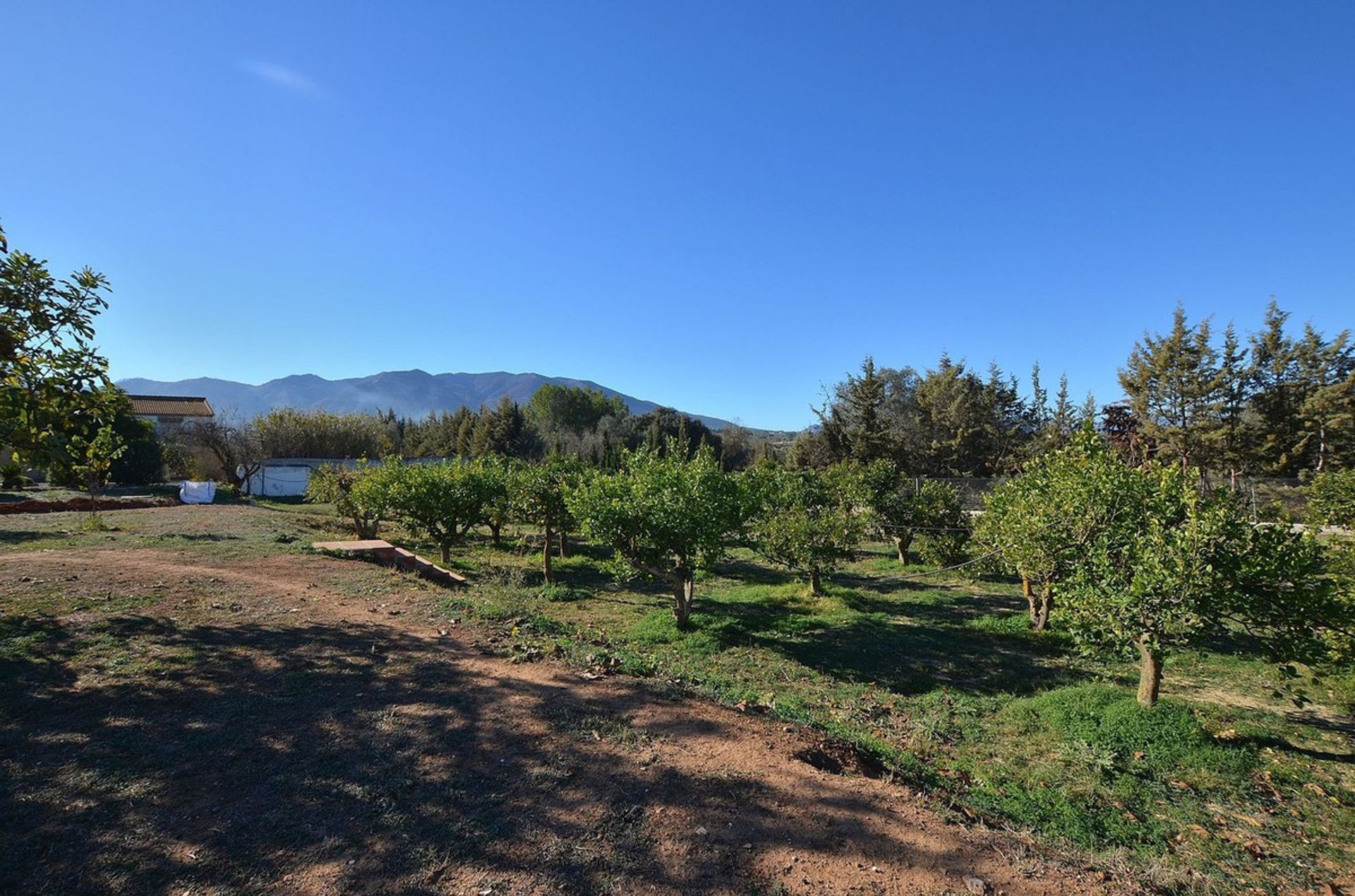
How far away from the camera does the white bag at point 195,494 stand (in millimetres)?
23000

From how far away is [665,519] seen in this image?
28.1 ft

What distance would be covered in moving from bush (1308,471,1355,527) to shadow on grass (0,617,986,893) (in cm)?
1449

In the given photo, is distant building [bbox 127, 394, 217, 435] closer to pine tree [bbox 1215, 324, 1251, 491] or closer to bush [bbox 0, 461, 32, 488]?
bush [bbox 0, 461, 32, 488]

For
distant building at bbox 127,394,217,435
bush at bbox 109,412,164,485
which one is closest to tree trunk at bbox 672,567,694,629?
bush at bbox 109,412,164,485

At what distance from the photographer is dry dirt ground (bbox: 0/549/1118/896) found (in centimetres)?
287

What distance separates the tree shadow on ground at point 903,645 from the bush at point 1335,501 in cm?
711

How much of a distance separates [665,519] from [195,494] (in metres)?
24.0

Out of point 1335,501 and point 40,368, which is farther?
point 1335,501

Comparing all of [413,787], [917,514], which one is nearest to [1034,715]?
[413,787]

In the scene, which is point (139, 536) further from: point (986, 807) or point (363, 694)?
point (986, 807)

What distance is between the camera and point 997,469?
1204 inches

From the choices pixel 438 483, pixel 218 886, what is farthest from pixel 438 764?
pixel 438 483

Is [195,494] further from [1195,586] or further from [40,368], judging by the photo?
[1195,586]

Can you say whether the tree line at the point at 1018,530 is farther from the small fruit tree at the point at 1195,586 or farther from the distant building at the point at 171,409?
the distant building at the point at 171,409
